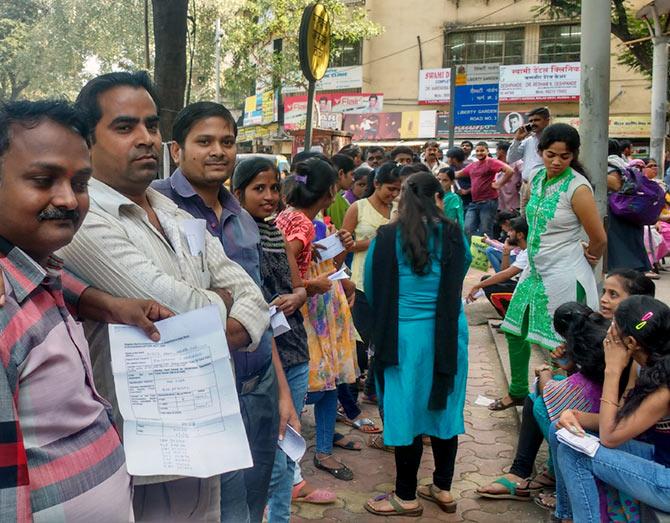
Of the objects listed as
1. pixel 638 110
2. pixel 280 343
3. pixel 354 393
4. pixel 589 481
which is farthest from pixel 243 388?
pixel 638 110

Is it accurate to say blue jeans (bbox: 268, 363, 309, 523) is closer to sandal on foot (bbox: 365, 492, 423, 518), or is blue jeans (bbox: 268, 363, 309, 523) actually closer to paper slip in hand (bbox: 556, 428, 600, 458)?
sandal on foot (bbox: 365, 492, 423, 518)

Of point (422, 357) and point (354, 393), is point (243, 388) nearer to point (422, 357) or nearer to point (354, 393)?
point (422, 357)

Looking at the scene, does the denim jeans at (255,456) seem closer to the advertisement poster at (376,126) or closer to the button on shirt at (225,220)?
the button on shirt at (225,220)

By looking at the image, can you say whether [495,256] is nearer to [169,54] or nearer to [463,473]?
[463,473]

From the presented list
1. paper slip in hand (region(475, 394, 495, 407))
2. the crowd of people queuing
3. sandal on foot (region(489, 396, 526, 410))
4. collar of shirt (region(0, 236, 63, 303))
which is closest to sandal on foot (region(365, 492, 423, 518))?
the crowd of people queuing

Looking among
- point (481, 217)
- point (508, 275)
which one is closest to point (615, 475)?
point (508, 275)

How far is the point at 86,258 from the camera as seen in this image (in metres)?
1.56

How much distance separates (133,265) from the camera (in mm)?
1556

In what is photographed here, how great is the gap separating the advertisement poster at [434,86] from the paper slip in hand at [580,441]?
81.7 feet

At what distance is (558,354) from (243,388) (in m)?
1.87

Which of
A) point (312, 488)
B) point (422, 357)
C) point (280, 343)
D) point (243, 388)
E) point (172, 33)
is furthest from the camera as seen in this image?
point (172, 33)

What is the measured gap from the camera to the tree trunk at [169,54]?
14.4 feet

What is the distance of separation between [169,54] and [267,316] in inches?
123

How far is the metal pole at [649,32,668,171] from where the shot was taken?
39.8 ft
